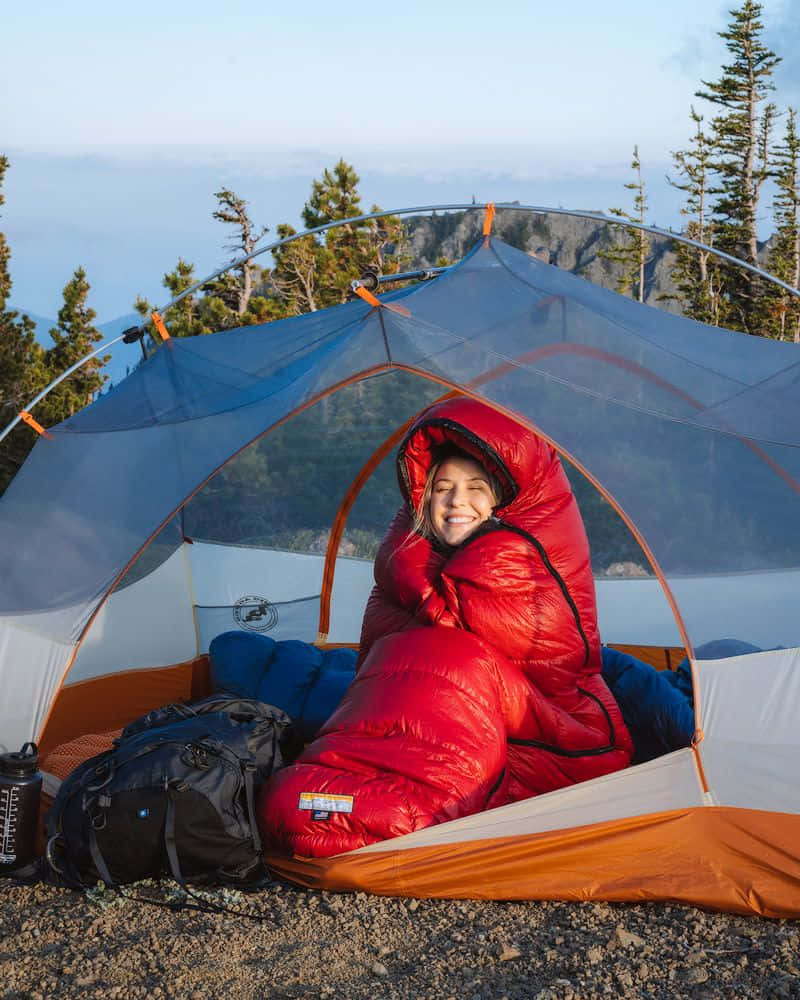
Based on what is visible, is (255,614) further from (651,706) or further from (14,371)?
(14,371)

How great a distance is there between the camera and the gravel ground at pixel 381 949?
2902mm

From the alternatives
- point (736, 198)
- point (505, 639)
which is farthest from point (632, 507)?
point (736, 198)

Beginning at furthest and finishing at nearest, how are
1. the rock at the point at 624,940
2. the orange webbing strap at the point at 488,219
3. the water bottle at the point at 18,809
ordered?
the orange webbing strap at the point at 488,219
the water bottle at the point at 18,809
the rock at the point at 624,940

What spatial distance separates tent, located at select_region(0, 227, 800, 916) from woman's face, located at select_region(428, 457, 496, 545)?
0.52 metres

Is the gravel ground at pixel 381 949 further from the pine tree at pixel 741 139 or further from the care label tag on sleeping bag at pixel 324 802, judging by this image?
the pine tree at pixel 741 139

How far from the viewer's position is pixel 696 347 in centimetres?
436

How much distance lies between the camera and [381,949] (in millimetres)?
3105

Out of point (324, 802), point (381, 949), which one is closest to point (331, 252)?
point (324, 802)

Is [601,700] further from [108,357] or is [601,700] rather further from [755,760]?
[108,357]

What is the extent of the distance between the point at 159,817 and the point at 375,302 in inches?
77.6

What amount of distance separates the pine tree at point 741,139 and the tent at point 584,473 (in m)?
27.3

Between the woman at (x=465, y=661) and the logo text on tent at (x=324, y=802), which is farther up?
the woman at (x=465, y=661)

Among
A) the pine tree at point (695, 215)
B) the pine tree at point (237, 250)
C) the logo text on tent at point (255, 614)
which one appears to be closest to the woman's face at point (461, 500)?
the logo text on tent at point (255, 614)

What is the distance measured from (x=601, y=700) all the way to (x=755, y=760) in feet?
2.69
